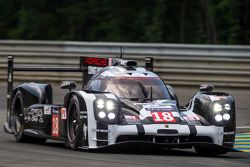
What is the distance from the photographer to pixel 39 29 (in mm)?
34781

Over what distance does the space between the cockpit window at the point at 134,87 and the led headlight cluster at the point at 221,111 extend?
889 millimetres

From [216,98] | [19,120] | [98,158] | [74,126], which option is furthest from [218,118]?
[19,120]

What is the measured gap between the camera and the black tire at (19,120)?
14.0 m

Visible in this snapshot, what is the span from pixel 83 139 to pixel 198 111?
169 centimetres

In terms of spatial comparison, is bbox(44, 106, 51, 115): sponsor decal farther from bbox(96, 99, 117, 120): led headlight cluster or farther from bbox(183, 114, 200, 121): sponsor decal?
bbox(183, 114, 200, 121): sponsor decal

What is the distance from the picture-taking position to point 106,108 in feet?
38.0

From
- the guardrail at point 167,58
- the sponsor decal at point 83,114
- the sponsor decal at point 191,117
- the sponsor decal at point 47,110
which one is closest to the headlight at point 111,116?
the sponsor decal at point 83,114

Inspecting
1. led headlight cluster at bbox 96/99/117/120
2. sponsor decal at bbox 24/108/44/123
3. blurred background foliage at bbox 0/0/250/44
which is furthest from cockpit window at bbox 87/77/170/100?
blurred background foliage at bbox 0/0/250/44

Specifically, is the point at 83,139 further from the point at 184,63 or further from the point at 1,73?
the point at 1,73

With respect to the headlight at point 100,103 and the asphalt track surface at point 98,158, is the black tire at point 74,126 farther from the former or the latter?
the headlight at point 100,103

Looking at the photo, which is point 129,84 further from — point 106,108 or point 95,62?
point 95,62

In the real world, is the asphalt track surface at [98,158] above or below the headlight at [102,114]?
below

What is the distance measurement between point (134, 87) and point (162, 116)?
1.07 metres

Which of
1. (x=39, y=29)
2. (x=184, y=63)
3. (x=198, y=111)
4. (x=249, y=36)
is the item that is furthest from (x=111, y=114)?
(x=39, y=29)
